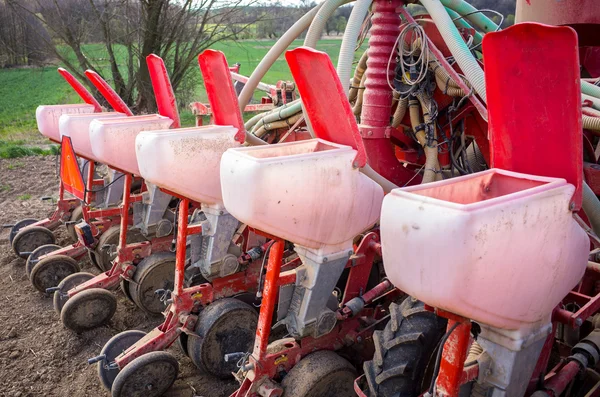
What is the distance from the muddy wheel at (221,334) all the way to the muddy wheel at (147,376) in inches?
7.0

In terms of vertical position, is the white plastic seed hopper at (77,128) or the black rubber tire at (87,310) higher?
the white plastic seed hopper at (77,128)

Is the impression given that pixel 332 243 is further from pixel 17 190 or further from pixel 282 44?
pixel 17 190

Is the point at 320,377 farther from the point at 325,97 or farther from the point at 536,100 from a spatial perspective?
the point at 536,100

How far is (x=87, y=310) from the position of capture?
3803 mm

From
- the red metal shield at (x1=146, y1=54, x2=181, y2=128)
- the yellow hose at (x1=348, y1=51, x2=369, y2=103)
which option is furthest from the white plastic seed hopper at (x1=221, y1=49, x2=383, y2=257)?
the red metal shield at (x1=146, y1=54, x2=181, y2=128)

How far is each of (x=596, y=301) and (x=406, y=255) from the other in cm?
99

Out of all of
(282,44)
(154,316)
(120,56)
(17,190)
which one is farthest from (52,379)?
(120,56)

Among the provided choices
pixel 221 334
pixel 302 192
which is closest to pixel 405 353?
pixel 302 192

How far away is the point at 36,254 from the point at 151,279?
55.8 inches

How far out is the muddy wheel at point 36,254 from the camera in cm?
466

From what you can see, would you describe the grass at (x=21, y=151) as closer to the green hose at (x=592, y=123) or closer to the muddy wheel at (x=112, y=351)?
the muddy wheel at (x=112, y=351)

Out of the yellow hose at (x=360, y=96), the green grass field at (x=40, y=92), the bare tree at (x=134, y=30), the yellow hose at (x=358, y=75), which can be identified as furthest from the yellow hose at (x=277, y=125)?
the bare tree at (x=134, y=30)

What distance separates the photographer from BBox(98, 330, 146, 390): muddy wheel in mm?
3094

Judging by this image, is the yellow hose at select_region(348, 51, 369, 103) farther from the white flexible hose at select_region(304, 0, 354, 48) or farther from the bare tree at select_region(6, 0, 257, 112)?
the bare tree at select_region(6, 0, 257, 112)
